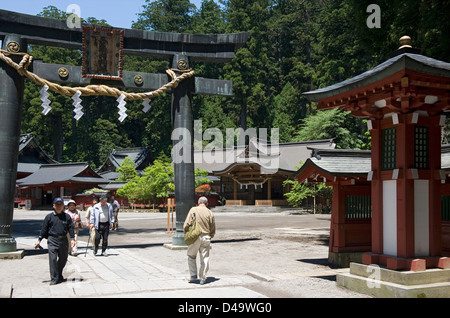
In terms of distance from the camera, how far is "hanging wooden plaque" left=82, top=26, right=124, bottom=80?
45.6ft

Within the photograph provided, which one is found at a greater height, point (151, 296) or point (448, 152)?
point (448, 152)

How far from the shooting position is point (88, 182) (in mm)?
44125

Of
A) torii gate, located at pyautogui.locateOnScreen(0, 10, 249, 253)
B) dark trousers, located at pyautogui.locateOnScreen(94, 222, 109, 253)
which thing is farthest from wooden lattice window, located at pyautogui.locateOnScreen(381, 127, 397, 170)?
dark trousers, located at pyautogui.locateOnScreen(94, 222, 109, 253)

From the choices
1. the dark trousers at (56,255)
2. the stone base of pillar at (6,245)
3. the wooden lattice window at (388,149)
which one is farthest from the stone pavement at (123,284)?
the wooden lattice window at (388,149)

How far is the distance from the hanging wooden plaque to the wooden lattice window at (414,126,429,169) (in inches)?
374

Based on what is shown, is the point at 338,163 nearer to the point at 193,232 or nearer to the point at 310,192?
the point at 193,232

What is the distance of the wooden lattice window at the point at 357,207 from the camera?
38.0 feet

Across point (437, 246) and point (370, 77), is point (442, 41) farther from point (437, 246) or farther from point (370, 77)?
point (437, 246)

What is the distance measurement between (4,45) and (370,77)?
1031 centimetres

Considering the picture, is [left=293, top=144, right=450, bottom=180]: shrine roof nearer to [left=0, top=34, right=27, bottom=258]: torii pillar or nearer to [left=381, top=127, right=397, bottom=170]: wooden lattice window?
[left=381, top=127, right=397, bottom=170]: wooden lattice window

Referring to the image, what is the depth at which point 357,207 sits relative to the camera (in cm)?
1173

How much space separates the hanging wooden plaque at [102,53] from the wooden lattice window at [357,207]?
26.6ft

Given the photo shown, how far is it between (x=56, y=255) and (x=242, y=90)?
49.6 metres

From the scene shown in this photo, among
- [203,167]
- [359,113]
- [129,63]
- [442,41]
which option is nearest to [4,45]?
[359,113]
